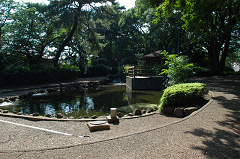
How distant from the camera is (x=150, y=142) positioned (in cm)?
361

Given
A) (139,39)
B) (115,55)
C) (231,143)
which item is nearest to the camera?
(231,143)

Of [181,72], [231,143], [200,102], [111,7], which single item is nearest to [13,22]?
[111,7]

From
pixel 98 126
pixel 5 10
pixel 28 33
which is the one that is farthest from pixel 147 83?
pixel 5 10

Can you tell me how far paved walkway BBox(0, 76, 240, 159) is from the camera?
3094mm

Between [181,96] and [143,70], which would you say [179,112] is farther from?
[143,70]

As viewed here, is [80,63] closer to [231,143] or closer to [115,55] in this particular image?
[115,55]

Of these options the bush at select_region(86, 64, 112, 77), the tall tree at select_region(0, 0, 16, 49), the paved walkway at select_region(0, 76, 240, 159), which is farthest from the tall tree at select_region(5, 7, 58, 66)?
the paved walkway at select_region(0, 76, 240, 159)

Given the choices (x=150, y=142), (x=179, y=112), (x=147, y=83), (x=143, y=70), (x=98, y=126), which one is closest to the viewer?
(x=150, y=142)

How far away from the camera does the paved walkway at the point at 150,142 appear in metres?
3.09

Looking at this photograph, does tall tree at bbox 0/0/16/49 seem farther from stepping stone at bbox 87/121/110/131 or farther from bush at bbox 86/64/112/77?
stepping stone at bbox 87/121/110/131

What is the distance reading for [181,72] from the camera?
30.4 ft

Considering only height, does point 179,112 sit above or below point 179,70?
below

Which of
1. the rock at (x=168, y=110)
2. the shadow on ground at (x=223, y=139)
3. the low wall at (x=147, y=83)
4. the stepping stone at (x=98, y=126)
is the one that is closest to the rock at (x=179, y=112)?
the rock at (x=168, y=110)

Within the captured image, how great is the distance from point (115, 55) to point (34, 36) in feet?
68.2
